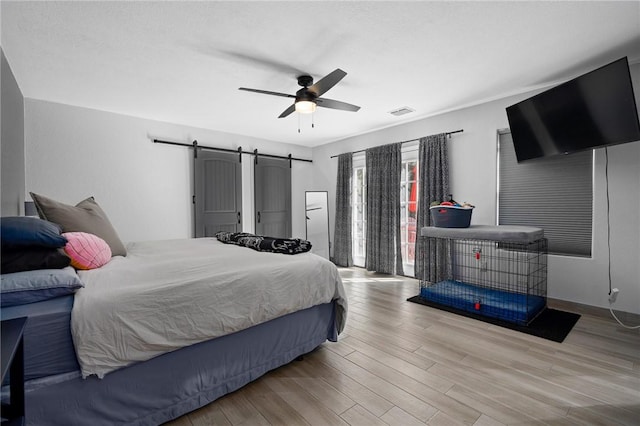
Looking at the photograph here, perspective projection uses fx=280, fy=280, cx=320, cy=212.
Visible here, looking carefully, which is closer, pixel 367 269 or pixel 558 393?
pixel 558 393

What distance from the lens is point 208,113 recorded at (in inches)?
157

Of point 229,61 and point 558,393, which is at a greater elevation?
point 229,61

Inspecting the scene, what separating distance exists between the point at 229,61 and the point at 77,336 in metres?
2.38

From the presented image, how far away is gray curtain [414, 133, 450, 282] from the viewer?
13.0ft

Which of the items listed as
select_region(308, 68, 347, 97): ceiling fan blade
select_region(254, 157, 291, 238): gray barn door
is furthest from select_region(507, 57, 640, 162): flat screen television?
select_region(254, 157, 291, 238): gray barn door

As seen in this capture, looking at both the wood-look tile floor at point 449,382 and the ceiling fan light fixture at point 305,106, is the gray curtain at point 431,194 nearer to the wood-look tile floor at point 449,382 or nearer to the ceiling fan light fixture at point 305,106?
the wood-look tile floor at point 449,382

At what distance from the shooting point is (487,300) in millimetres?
3020

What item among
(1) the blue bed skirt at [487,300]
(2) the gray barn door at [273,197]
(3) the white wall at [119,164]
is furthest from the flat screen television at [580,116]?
(3) the white wall at [119,164]

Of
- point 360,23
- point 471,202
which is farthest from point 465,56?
point 471,202

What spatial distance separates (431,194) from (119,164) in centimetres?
447

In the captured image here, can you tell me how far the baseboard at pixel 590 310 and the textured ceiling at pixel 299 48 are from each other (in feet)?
8.02

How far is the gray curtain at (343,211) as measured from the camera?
542cm

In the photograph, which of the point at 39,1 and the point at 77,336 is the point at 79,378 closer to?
the point at 77,336

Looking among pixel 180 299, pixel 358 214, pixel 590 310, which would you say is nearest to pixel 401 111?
pixel 358 214
